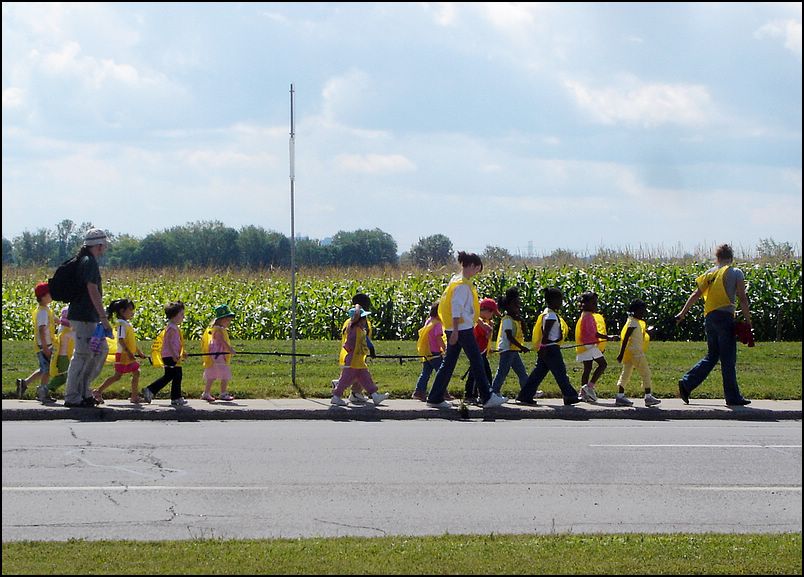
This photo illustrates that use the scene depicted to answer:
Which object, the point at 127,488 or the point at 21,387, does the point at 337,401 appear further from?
the point at 127,488

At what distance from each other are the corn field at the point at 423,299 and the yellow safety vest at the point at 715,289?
1210 cm

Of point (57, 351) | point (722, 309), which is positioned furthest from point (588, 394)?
point (57, 351)

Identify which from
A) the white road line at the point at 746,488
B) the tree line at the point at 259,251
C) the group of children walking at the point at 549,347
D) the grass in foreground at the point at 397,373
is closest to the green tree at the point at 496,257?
the tree line at the point at 259,251

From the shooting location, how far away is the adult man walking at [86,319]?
41.5 feet

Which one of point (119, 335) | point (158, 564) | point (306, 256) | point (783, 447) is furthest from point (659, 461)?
point (306, 256)

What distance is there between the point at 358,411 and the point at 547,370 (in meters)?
2.49

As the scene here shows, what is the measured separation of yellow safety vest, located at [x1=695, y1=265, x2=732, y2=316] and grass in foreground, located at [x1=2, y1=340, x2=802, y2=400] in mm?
1863

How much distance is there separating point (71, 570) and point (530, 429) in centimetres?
748

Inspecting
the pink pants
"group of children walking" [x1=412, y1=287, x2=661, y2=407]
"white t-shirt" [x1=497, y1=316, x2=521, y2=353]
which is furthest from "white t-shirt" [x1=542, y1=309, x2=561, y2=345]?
the pink pants

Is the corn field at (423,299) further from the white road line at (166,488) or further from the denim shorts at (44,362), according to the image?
the white road line at (166,488)

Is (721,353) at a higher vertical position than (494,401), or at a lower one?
higher

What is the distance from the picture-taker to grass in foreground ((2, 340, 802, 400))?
1534 cm

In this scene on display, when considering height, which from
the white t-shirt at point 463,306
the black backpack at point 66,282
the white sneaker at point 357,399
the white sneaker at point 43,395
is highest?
the black backpack at point 66,282

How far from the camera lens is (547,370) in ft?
46.3
